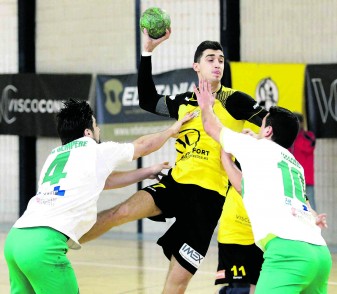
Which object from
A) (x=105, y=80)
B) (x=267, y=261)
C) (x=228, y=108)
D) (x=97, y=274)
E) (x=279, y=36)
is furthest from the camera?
(x=105, y=80)

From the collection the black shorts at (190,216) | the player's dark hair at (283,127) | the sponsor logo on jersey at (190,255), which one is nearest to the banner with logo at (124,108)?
the black shorts at (190,216)

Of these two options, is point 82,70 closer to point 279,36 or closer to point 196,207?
point 279,36

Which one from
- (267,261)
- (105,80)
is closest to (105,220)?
(267,261)

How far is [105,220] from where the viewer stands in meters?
6.51

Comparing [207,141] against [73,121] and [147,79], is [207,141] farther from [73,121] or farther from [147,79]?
[73,121]

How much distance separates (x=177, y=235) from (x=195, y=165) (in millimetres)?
548

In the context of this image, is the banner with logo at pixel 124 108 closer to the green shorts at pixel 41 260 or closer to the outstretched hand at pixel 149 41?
the outstretched hand at pixel 149 41

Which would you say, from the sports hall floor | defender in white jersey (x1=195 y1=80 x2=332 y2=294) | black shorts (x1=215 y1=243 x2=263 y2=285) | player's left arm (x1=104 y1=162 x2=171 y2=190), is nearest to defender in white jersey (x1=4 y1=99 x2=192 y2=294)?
player's left arm (x1=104 y1=162 x2=171 y2=190)

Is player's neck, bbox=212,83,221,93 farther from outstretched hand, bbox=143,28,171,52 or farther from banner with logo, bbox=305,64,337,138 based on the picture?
banner with logo, bbox=305,64,337,138

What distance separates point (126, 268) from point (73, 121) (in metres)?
4.99

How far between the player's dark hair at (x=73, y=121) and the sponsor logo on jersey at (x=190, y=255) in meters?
1.48

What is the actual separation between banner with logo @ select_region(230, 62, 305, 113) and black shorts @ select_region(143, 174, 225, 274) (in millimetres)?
5597

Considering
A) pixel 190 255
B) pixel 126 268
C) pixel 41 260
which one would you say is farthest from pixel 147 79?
pixel 126 268

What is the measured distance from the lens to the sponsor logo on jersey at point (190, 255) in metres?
6.88
